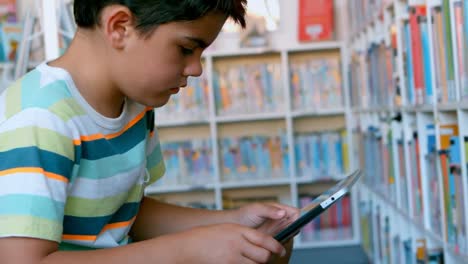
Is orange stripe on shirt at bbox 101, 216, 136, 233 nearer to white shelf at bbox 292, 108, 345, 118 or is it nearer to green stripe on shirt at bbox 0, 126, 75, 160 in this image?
green stripe on shirt at bbox 0, 126, 75, 160

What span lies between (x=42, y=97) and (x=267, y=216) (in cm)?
46

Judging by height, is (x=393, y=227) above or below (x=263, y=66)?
below

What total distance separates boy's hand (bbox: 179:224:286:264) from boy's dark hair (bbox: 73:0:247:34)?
1.06 ft

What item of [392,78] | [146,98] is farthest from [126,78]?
[392,78]

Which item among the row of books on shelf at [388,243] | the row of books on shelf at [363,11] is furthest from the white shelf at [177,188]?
the row of books on shelf at [363,11]

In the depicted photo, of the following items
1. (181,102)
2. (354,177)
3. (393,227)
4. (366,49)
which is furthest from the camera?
(181,102)

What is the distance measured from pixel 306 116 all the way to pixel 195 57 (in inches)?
136

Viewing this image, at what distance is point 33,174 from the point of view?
36.6 inches

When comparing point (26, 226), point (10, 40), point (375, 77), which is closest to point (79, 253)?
point (26, 226)

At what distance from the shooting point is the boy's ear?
1.04 m

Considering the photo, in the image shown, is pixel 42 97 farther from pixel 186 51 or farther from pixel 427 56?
pixel 427 56

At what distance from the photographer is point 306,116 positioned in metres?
4.46

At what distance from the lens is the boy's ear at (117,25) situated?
104 cm

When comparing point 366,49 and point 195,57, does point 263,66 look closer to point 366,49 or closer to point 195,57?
point 366,49
